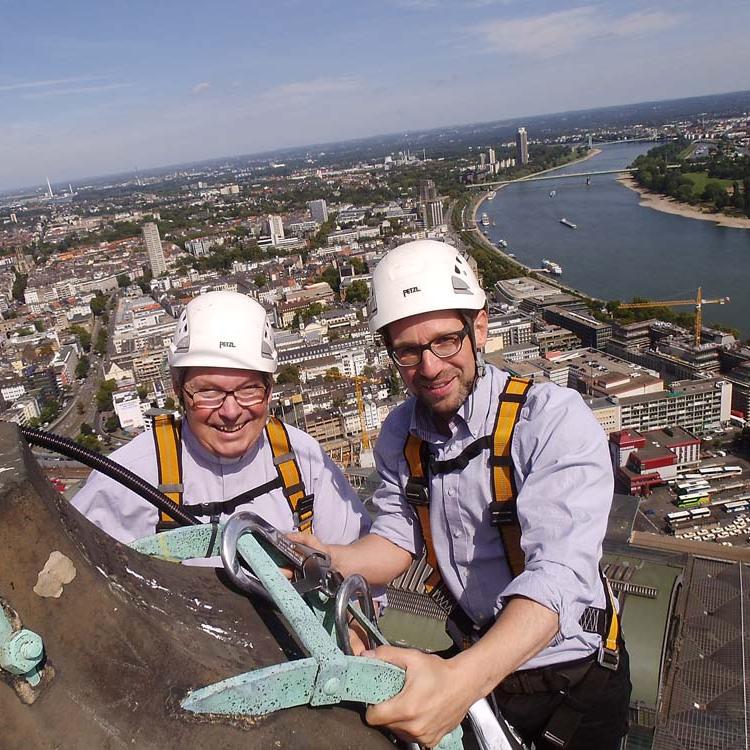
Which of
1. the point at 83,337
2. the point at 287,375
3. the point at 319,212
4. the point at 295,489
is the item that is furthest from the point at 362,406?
the point at 319,212

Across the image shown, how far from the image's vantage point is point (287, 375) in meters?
11.7

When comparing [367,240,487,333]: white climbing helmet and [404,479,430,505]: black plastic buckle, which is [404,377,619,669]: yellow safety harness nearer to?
[404,479,430,505]: black plastic buckle

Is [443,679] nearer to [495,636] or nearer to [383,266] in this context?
[495,636]

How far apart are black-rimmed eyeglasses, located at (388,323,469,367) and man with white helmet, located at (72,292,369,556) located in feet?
0.62

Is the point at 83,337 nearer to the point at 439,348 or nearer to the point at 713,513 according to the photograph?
the point at 713,513

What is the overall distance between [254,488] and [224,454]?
6 centimetres

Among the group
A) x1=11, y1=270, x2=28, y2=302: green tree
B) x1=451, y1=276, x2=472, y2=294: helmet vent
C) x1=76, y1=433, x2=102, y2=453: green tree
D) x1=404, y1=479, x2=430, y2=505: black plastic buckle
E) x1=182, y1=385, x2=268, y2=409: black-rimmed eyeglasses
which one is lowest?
x1=76, y1=433, x2=102, y2=453: green tree

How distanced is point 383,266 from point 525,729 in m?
0.53

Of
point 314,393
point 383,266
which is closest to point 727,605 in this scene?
point 383,266

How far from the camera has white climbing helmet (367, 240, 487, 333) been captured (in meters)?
0.66

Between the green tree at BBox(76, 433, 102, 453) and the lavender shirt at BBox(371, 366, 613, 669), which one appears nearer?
the lavender shirt at BBox(371, 366, 613, 669)

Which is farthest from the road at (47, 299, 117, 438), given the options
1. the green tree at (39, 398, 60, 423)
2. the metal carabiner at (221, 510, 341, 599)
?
the metal carabiner at (221, 510, 341, 599)

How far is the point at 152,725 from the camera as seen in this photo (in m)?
0.33

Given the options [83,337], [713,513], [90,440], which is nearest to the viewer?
[713,513]
